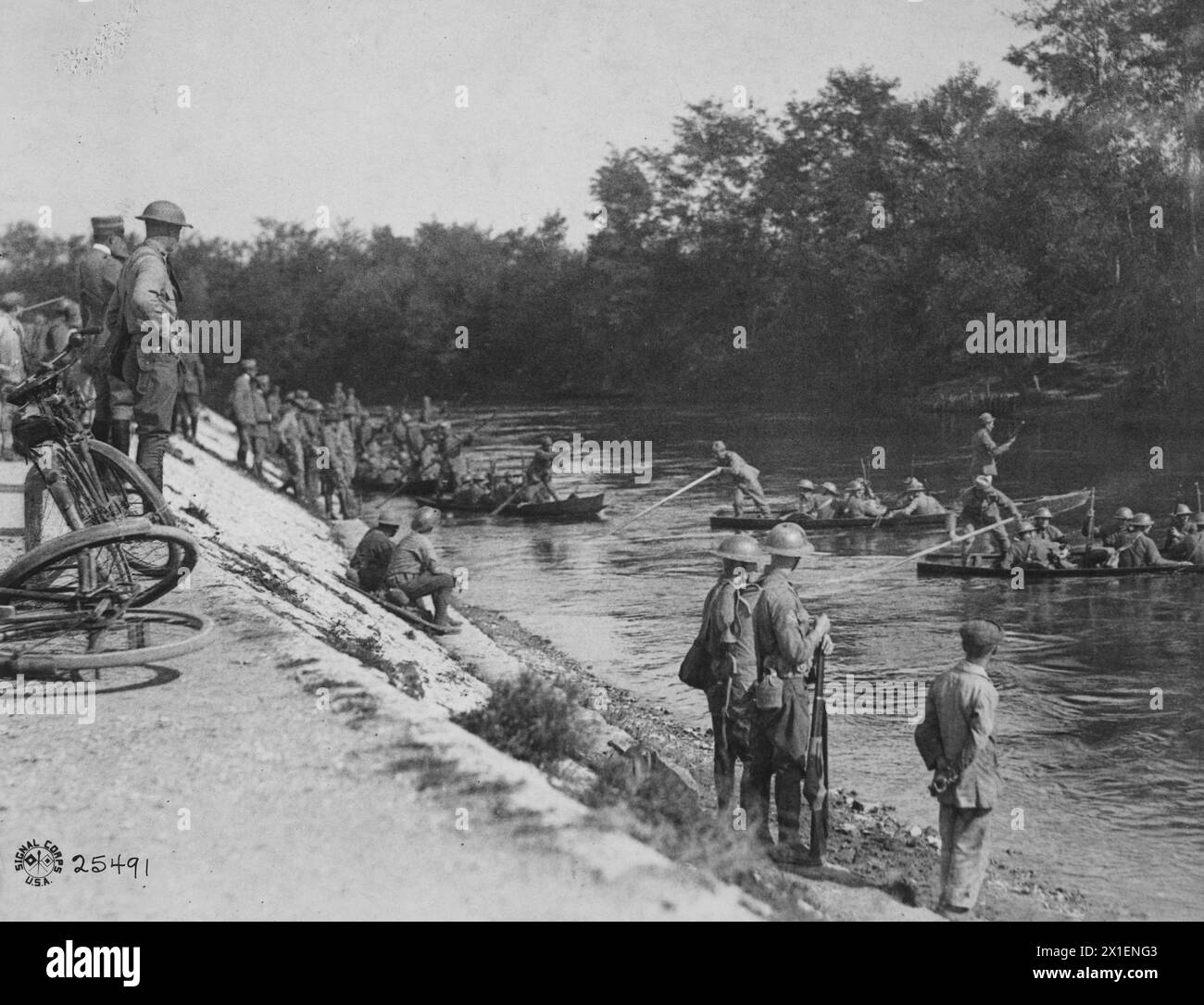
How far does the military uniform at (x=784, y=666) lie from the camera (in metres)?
7.39

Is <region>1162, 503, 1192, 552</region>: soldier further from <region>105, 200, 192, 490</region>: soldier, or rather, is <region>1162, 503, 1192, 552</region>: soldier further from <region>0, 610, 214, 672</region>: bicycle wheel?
<region>0, 610, 214, 672</region>: bicycle wheel

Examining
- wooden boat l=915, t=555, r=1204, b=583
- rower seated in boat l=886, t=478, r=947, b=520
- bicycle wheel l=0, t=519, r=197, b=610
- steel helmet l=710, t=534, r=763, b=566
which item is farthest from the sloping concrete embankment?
rower seated in boat l=886, t=478, r=947, b=520

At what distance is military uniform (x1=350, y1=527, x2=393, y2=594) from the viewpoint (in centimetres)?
1381

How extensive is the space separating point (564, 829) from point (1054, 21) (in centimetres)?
3019

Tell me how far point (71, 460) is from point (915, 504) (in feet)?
57.4

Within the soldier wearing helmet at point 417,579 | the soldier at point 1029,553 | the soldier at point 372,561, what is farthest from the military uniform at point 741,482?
the soldier wearing helmet at point 417,579

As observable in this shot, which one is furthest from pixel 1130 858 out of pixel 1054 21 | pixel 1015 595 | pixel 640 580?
pixel 1054 21

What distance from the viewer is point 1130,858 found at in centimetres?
893

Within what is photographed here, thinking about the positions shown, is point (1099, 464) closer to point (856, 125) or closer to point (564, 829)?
point (856, 125)

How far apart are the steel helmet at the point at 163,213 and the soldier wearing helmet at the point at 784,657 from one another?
4027 mm

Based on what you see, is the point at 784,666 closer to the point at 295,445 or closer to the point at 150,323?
the point at 150,323

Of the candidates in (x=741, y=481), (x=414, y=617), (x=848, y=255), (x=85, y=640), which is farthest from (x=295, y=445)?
(x=848, y=255)

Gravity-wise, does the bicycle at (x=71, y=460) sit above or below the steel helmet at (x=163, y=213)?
below

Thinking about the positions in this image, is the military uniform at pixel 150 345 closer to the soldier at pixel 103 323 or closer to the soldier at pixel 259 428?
the soldier at pixel 103 323
